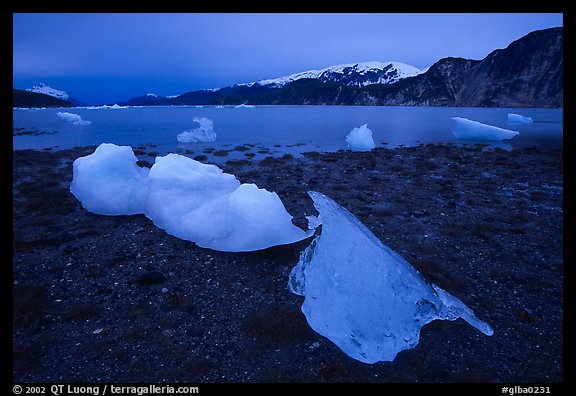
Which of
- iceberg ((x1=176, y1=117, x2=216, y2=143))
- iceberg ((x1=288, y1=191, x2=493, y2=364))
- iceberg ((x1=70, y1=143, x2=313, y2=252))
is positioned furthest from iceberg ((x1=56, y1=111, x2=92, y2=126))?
iceberg ((x1=288, y1=191, x2=493, y2=364))

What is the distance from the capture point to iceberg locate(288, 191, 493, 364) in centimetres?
483

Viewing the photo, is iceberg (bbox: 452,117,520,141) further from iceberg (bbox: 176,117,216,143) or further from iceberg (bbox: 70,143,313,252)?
iceberg (bbox: 70,143,313,252)

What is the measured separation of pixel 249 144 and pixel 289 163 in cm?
1041

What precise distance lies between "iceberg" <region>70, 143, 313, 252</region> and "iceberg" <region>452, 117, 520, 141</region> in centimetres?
2841

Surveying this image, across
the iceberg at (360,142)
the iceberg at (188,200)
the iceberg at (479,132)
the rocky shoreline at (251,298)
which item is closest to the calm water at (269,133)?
the iceberg at (479,132)

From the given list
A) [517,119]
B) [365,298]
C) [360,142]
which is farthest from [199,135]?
[517,119]

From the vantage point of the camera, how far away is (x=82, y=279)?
681 cm

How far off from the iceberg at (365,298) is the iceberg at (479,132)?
29789 mm

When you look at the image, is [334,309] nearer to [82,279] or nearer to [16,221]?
[82,279]

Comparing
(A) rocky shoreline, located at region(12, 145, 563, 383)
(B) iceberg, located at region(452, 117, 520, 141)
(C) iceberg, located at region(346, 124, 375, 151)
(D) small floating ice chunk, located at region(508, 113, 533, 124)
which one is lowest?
(A) rocky shoreline, located at region(12, 145, 563, 383)

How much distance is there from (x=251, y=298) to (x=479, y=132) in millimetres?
33085

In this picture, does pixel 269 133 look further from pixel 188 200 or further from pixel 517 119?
pixel 517 119

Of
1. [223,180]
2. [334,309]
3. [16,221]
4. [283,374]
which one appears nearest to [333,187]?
[223,180]

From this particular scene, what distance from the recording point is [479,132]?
1233 inches
